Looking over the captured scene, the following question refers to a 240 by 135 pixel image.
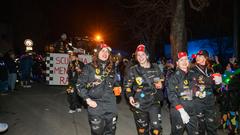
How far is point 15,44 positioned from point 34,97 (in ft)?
101

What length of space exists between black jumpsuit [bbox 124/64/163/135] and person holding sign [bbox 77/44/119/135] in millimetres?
500

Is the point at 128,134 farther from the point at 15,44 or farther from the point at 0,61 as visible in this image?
the point at 15,44

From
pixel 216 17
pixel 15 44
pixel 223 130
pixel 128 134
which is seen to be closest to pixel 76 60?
pixel 128 134

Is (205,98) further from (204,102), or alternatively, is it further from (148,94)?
(148,94)

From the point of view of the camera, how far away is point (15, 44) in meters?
41.0

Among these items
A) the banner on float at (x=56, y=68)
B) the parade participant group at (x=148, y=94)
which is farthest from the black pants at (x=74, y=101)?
the parade participant group at (x=148, y=94)

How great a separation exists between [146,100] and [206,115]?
126 centimetres

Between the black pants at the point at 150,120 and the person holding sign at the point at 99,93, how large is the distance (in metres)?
0.55

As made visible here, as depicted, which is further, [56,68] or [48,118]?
[56,68]

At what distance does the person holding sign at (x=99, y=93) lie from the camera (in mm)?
4879

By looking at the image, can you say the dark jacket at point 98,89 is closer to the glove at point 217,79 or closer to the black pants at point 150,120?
the black pants at point 150,120

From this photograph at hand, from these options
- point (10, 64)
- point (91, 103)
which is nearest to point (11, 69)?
point (10, 64)

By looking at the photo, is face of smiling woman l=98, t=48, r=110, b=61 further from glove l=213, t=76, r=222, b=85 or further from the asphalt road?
the asphalt road

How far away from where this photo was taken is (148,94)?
17.3 feet
